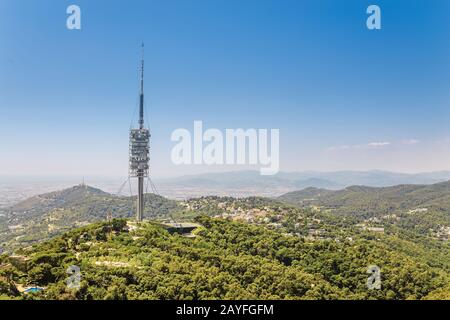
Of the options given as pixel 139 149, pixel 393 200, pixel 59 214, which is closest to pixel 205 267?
pixel 139 149

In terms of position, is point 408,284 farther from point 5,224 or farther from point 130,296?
point 5,224

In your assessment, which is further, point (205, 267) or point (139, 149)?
point (139, 149)

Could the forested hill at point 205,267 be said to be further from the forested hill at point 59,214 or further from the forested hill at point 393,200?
the forested hill at point 393,200

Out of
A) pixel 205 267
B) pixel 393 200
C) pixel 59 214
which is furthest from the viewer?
pixel 393 200

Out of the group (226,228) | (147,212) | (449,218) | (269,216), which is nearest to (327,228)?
(269,216)

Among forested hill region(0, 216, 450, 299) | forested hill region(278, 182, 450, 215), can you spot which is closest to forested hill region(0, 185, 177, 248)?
forested hill region(278, 182, 450, 215)

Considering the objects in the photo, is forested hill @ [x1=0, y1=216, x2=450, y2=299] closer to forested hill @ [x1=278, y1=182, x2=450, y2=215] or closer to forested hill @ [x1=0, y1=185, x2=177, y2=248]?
forested hill @ [x1=0, y1=185, x2=177, y2=248]

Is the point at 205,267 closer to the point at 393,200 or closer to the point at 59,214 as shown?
the point at 59,214
